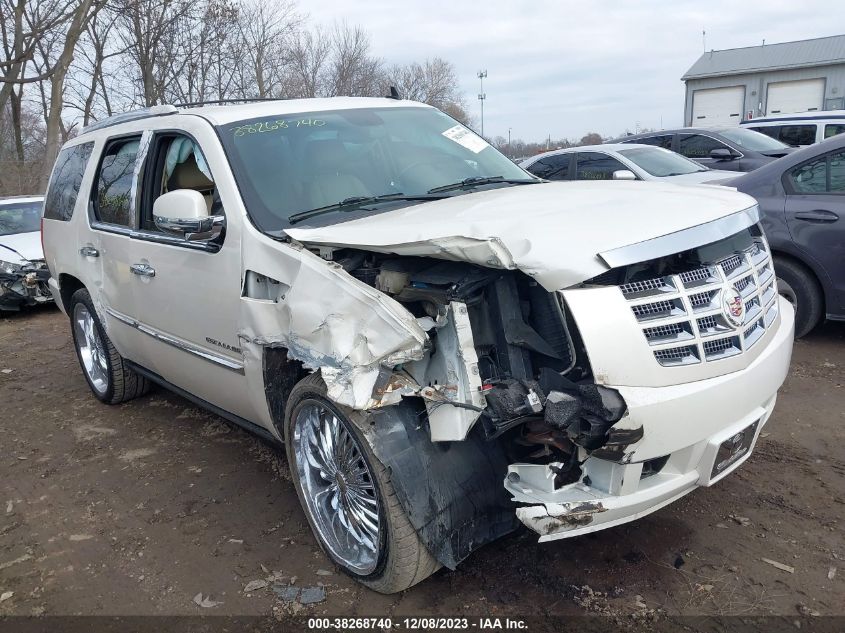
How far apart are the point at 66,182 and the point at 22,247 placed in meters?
5.09

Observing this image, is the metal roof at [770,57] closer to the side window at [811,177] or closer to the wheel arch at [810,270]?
the side window at [811,177]

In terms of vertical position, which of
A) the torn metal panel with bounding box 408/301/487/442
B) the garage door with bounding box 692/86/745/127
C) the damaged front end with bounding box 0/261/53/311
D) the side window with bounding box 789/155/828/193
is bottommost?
the damaged front end with bounding box 0/261/53/311

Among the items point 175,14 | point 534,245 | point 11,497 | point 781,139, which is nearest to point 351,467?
point 534,245

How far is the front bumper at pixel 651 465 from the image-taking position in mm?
2209

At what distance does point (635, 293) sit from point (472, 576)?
1374mm

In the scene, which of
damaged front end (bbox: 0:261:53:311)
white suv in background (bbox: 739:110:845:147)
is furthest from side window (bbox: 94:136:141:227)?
white suv in background (bbox: 739:110:845:147)

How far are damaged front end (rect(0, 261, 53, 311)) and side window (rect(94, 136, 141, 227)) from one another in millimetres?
5191

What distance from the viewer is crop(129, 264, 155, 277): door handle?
12.4 feet

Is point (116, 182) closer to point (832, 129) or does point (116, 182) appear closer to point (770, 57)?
point (832, 129)

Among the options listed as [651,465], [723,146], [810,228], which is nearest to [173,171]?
[651,465]

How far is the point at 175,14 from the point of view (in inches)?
991

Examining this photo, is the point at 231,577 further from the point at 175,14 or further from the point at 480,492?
the point at 175,14

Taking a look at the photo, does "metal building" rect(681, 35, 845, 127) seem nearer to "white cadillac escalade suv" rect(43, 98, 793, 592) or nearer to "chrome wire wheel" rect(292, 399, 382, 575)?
"white cadillac escalade suv" rect(43, 98, 793, 592)

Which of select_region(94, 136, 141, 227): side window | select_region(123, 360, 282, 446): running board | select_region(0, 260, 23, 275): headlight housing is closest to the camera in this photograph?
select_region(123, 360, 282, 446): running board
